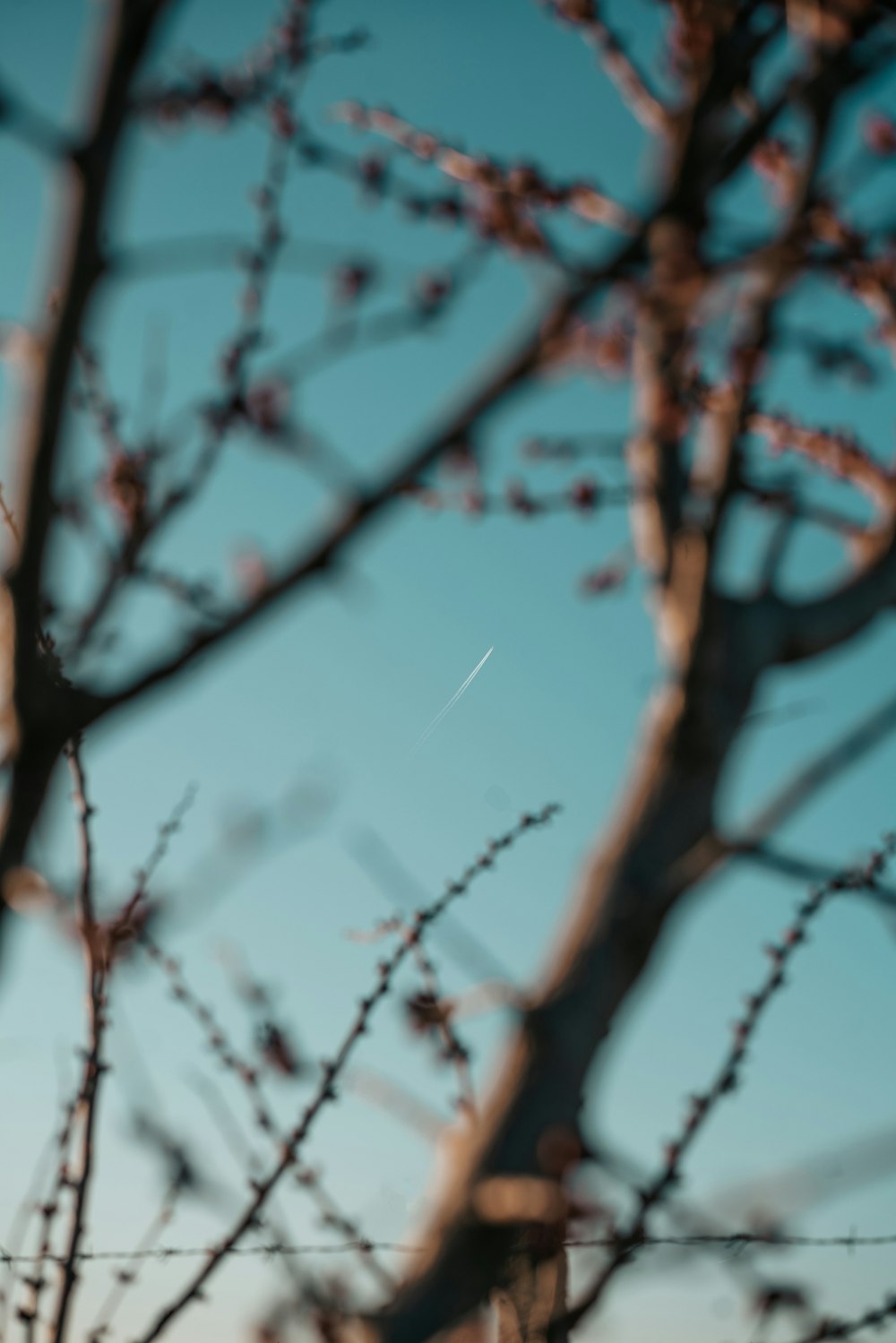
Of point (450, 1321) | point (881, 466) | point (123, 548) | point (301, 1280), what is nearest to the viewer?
point (450, 1321)

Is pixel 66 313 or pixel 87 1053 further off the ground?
pixel 66 313

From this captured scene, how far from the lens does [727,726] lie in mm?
1768

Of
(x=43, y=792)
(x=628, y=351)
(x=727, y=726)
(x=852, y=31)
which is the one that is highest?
(x=852, y=31)

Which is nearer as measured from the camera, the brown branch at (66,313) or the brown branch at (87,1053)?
the brown branch at (66,313)

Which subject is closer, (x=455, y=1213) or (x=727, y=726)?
(x=455, y=1213)

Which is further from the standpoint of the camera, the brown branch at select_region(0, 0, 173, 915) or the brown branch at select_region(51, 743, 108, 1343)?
the brown branch at select_region(51, 743, 108, 1343)

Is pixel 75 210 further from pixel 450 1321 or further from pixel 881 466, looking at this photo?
pixel 881 466

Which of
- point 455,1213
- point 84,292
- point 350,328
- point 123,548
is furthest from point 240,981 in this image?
point 84,292

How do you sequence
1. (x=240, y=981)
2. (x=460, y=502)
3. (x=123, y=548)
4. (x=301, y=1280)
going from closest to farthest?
(x=301, y=1280) → (x=123, y=548) → (x=460, y=502) → (x=240, y=981)

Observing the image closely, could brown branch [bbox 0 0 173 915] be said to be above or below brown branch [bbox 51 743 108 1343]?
above

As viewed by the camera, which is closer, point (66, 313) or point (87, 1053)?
point (66, 313)

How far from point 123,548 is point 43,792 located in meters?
1.12

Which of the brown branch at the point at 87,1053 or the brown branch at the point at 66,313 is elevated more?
the brown branch at the point at 66,313

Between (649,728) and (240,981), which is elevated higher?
(649,728)
